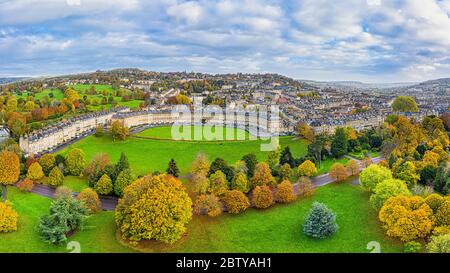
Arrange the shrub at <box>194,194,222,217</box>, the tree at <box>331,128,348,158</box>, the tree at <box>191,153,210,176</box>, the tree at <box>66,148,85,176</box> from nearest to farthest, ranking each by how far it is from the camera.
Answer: the shrub at <box>194,194,222,217</box> → the tree at <box>191,153,210,176</box> → the tree at <box>66,148,85,176</box> → the tree at <box>331,128,348,158</box>

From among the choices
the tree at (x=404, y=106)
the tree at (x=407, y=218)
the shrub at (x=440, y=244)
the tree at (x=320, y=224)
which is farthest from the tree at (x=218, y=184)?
the tree at (x=404, y=106)

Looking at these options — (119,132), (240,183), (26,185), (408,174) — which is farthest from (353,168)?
(119,132)

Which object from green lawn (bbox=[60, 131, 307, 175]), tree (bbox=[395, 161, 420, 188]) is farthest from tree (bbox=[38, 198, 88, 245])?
tree (bbox=[395, 161, 420, 188])

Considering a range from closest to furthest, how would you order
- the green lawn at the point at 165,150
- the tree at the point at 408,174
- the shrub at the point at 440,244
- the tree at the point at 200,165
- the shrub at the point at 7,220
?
the shrub at the point at 440,244, the shrub at the point at 7,220, the tree at the point at 408,174, the tree at the point at 200,165, the green lawn at the point at 165,150

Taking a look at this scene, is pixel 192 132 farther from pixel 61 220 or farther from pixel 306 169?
pixel 61 220

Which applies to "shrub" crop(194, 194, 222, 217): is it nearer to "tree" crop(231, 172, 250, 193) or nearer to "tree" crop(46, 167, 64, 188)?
"tree" crop(231, 172, 250, 193)

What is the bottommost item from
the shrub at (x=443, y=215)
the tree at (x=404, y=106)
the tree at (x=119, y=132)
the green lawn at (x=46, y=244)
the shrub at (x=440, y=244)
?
the green lawn at (x=46, y=244)

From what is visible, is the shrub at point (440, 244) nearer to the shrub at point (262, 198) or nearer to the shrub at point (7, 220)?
the shrub at point (262, 198)
